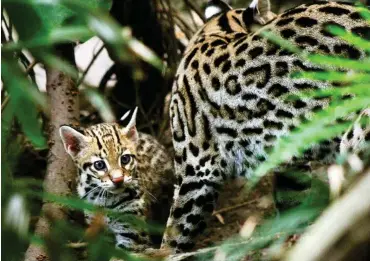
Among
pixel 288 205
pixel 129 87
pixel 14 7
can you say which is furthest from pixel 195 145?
pixel 14 7

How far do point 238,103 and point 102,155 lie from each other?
0.63 metres

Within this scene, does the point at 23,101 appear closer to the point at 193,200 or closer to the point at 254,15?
the point at 193,200

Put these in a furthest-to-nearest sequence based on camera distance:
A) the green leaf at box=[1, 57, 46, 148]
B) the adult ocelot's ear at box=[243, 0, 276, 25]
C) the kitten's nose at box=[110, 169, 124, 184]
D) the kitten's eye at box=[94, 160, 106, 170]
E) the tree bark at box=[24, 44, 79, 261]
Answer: the adult ocelot's ear at box=[243, 0, 276, 25] → the tree bark at box=[24, 44, 79, 261] → the kitten's eye at box=[94, 160, 106, 170] → the kitten's nose at box=[110, 169, 124, 184] → the green leaf at box=[1, 57, 46, 148]

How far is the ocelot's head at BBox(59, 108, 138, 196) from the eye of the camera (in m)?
3.45

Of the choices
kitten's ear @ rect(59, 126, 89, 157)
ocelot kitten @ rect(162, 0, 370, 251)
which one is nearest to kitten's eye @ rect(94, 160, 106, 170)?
kitten's ear @ rect(59, 126, 89, 157)

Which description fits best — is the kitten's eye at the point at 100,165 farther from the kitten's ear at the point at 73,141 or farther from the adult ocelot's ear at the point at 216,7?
the adult ocelot's ear at the point at 216,7

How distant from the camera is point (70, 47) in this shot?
12.6 ft

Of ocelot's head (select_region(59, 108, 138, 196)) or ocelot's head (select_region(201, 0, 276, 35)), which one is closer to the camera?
ocelot's head (select_region(59, 108, 138, 196))

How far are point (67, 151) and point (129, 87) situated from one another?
151cm

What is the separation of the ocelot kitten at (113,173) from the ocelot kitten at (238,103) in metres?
0.17

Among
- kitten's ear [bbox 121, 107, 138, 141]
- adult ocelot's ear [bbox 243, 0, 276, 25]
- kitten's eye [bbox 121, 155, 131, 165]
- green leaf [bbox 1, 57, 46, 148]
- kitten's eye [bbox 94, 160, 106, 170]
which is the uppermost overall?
adult ocelot's ear [bbox 243, 0, 276, 25]

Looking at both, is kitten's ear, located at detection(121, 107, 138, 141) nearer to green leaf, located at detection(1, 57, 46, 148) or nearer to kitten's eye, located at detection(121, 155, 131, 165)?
kitten's eye, located at detection(121, 155, 131, 165)

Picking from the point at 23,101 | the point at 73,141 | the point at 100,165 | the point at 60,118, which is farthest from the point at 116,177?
the point at 23,101

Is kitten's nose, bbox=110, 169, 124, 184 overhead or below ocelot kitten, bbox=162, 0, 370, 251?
below
